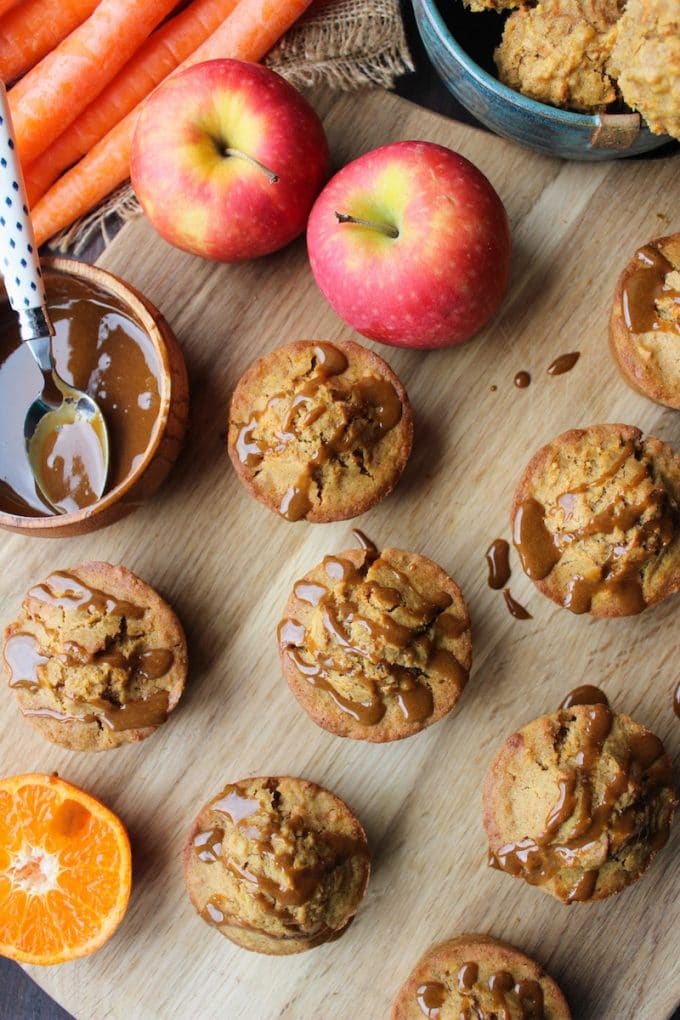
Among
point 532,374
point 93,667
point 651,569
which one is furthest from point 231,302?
point 651,569

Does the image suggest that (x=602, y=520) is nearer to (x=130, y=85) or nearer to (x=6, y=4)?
(x=130, y=85)

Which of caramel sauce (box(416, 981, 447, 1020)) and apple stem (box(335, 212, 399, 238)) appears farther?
caramel sauce (box(416, 981, 447, 1020))

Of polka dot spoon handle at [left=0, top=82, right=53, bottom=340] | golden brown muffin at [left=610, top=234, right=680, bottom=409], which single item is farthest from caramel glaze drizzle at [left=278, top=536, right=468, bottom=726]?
polka dot spoon handle at [left=0, top=82, right=53, bottom=340]

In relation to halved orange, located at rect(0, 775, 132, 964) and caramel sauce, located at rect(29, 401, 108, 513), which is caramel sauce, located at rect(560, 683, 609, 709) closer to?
halved orange, located at rect(0, 775, 132, 964)

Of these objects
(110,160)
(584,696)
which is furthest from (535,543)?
(110,160)

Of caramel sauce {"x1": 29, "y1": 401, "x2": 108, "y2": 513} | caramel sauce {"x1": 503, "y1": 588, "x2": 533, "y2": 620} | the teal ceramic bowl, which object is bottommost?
caramel sauce {"x1": 29, "y1": 401, "x2": 108, "y2": 513}

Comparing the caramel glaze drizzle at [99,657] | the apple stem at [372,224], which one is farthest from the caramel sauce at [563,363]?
the caramel glaze drizzle at [99,657]
